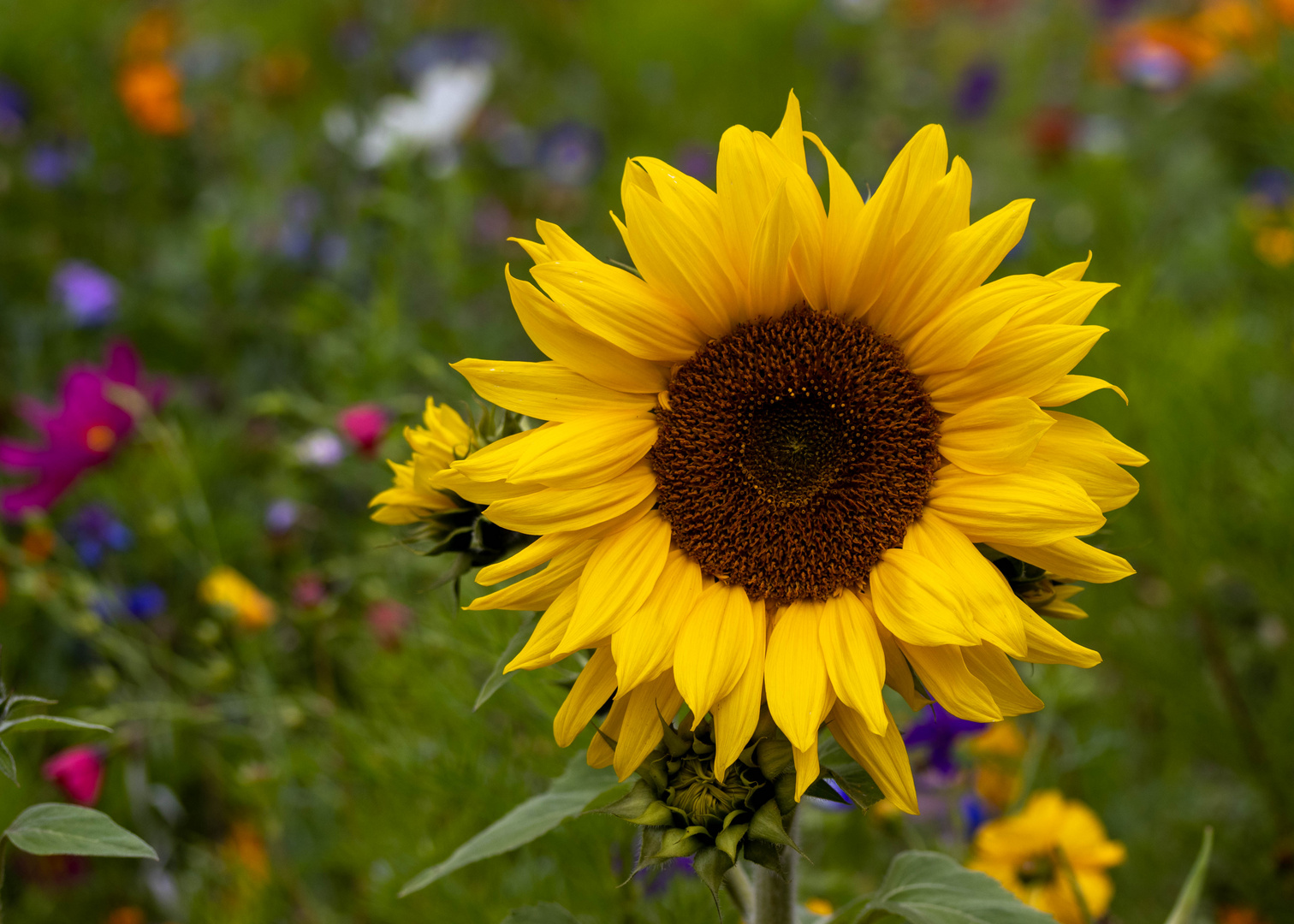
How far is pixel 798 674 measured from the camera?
61 cm

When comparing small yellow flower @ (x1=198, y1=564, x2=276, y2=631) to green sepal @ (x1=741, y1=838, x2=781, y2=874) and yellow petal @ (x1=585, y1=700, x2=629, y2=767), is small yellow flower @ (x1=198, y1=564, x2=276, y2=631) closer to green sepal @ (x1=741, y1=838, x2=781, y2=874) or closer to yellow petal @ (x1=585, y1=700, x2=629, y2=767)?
yellow petal @ (x1=585, y1=700, x2=629, y2=767)

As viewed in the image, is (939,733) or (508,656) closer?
(508,656)

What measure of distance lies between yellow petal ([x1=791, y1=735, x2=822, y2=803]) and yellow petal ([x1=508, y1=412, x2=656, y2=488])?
0.21 meters

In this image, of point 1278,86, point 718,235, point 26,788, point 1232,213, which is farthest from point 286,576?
point 1232,213

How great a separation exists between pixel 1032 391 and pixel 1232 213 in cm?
208

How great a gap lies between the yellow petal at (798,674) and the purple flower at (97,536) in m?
1.23

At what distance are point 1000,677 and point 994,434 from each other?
0.15 m

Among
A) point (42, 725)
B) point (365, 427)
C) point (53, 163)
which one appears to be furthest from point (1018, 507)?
point (53, 163)

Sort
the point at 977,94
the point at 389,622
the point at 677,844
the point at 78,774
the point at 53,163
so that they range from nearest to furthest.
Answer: the point at 677,844 → the point at 78,774 → the point at 389,622 → the point at 53,163 → the point at 977,94

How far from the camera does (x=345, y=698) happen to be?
167 centimetres

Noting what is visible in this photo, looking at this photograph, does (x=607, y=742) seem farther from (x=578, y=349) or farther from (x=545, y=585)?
(x=578, y=349)

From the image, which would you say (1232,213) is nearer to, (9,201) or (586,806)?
(586,806)

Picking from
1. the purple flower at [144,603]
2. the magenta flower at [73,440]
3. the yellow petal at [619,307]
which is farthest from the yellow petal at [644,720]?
the magenta flower at [73,440]

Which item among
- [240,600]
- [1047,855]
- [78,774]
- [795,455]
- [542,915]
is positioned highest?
[795,455]
